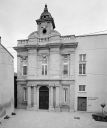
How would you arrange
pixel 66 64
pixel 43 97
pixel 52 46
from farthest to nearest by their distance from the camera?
1. pixel 43 97
2. pixel 66 64
3. pixel 52 46

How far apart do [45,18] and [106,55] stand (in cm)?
1047

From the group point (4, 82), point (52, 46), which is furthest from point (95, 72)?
point (4, 82)

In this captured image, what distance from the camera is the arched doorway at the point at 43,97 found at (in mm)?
15352

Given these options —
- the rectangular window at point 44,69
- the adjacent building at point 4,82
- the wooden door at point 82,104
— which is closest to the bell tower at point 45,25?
the rectangular window at point 44,69

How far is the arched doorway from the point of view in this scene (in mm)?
15352

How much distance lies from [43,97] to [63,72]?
4.71 m

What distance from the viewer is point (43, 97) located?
15.4m

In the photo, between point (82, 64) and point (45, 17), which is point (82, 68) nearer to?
point (82, 64)

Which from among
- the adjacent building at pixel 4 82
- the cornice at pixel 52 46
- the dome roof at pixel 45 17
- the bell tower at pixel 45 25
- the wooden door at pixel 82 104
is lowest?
the wooden door at pixel 82 104

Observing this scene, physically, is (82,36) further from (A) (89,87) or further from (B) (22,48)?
(B) (22,48)

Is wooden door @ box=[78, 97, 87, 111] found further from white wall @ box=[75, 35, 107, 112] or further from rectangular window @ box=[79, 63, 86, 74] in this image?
rectangular window @ box=[79, 63, 86, 74]

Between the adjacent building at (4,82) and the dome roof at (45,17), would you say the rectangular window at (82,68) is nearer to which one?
the dome roof at (45,17)

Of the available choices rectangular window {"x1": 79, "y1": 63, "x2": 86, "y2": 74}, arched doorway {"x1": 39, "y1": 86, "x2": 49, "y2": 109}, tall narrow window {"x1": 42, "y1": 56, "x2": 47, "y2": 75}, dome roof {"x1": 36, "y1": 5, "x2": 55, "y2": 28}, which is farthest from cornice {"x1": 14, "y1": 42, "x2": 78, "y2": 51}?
arched doorway {"x1": 39, "y1": 86, "x2": 49, "y2": 109}

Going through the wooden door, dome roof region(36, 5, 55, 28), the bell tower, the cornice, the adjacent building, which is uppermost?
dome roof region(36, 5, 55, 28)
